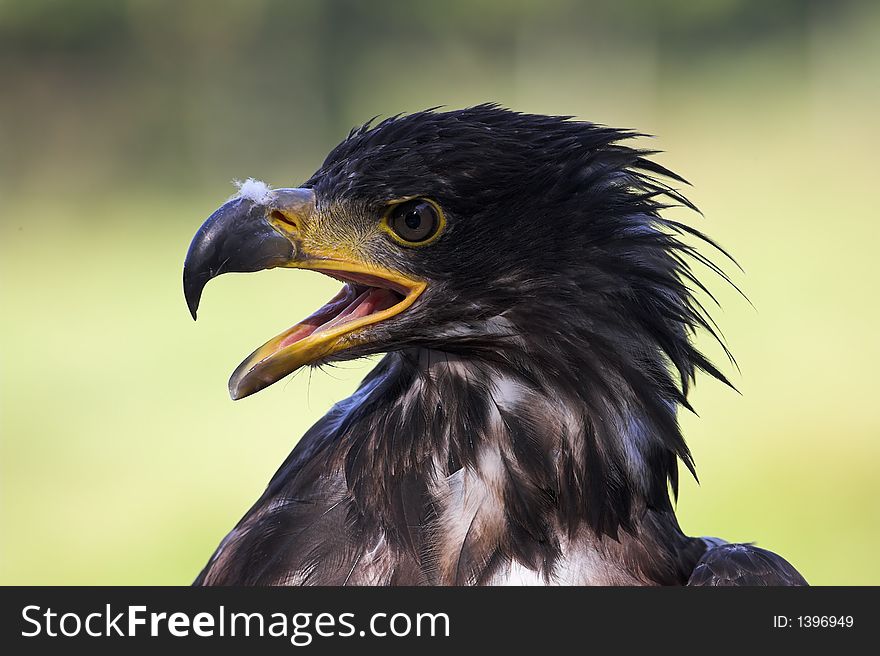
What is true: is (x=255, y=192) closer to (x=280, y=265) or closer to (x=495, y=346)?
(x=280, y=265)

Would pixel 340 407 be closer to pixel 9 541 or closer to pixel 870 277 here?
pixel 9 541

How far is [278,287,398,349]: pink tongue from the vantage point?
244 centimetres

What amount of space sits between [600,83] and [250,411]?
872cm

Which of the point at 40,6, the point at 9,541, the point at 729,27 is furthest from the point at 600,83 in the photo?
the point at 9,541

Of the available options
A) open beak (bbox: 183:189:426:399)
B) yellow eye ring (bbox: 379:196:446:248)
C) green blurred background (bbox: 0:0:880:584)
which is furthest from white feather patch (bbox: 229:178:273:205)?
green blurred background (bbox: 0:0:880:584)

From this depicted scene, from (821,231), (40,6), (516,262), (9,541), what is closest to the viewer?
(516,262)

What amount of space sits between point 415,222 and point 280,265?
29 cm

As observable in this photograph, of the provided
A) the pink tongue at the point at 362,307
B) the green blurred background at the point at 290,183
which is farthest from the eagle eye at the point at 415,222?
the green blurred background at the point at 290,183

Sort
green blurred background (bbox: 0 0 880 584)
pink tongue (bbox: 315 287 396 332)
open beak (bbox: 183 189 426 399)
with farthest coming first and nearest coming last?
1. green blurred background (bbox: 0 0 880 584)
2. pink tongue (bbox: 315 287 396 332)
3. open beak (bbox: 183 189 426 399)

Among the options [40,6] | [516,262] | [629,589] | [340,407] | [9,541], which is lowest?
[629,589]

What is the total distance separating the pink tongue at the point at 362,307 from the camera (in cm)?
244

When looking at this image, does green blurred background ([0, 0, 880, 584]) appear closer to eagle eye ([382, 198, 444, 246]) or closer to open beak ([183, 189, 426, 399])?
open beak ([183, 189, 426, 399])

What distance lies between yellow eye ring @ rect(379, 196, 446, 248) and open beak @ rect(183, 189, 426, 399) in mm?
79

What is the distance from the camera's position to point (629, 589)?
8.00 ft
